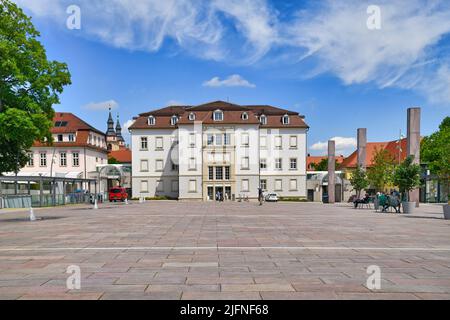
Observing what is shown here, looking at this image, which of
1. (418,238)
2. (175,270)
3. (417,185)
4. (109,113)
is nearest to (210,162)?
(417,185)

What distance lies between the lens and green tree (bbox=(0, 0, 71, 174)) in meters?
19.1

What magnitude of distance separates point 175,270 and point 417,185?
877 inches

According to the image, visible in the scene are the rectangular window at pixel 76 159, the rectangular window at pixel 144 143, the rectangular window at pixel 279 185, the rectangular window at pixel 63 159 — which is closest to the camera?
the rectangular window at pixel 279 185

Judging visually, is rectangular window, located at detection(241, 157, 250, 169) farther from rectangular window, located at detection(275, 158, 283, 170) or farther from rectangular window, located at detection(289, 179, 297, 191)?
rectangular window, located at detection(289, 179, 297, 191)

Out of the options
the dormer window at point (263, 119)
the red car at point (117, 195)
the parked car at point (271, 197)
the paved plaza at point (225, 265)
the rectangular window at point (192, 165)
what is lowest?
the parked car at point (271, 197)

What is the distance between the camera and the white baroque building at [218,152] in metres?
55.8

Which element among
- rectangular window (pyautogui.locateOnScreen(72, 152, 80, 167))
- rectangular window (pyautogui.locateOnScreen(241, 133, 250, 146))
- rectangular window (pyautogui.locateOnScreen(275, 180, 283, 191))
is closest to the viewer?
rectangular window (pyautogui.locateOnScreen(241, 133, 250, 146))

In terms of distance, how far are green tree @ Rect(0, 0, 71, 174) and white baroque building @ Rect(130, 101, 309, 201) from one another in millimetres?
34480

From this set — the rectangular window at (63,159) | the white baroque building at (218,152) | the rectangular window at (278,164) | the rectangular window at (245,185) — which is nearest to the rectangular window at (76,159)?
the rectangular window at (63,159)

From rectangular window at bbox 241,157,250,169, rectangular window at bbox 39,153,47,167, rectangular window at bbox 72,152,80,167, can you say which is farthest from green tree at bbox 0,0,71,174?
rectangular window at bbox 39,153,47,167

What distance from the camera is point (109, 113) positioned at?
137 meters

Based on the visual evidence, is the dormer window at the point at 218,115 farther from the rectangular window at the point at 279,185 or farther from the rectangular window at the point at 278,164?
the rectangular window at the point at 279,185

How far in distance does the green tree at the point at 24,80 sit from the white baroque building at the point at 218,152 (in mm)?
34480

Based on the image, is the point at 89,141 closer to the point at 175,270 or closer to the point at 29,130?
the point at 29,130
